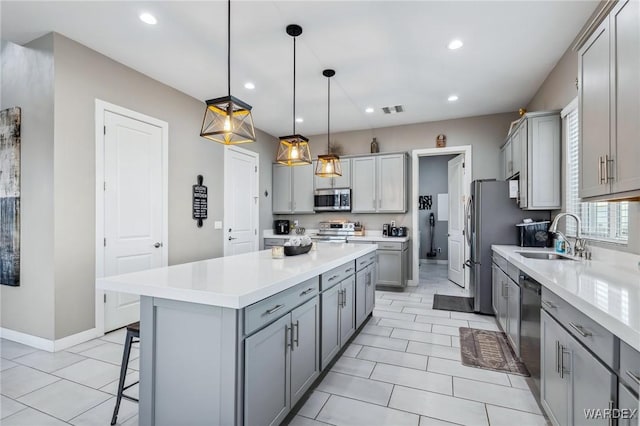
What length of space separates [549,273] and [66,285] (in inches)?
156

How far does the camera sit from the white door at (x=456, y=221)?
18.1 ft

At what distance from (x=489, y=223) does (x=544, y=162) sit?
91cm

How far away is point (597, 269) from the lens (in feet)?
6.88

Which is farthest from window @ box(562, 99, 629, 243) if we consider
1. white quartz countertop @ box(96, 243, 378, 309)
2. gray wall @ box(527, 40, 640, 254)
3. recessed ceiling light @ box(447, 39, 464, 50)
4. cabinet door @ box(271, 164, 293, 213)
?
cabinet door @ box(271, 164, 293, 213)

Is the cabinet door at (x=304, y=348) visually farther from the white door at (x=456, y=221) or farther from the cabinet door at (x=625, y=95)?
the white door at (x=456, y=221)

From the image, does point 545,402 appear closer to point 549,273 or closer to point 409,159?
point 549,273

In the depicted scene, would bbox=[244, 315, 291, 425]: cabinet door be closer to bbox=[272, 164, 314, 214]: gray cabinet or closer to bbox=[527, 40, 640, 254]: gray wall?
bbox=[527, 40, 640, 254]: gray wall

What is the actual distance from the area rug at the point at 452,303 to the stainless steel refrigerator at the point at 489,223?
10.4 inches

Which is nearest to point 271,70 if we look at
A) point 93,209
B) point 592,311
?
point 93,209

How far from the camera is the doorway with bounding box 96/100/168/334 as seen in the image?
128 inches

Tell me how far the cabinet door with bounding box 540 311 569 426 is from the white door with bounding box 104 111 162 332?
3826 mm

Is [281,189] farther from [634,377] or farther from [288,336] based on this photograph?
[634,377]

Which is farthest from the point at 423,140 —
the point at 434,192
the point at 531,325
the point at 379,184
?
the point at 531,325

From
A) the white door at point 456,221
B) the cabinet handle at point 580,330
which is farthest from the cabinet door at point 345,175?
the cabinet handle at point 580,330
